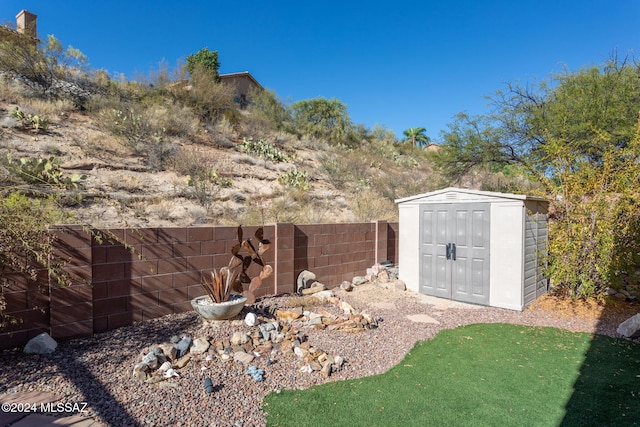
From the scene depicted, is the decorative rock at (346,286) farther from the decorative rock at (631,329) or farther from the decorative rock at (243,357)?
the decorative rock at (631,329)

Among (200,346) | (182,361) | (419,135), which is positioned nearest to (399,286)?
(200,346)

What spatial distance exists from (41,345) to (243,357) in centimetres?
210

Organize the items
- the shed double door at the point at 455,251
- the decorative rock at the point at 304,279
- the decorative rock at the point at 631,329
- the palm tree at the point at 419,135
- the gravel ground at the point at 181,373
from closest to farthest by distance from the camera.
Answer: the gravel ground at the point at 181,373 < the decorative rock at the point at 631,329 < the shed double door at the point at 455,251 < the decorative rock at the point at 304,279 < the palm tree at the point at 419,135

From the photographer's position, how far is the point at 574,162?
7.50 meters

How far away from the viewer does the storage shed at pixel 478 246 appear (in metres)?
6.64

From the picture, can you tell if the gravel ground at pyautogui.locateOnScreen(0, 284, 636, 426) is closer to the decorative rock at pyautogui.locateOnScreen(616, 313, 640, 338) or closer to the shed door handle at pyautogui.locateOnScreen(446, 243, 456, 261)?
the decorative rock at pyautogui.locateOnScreen(616, 313, 640, 338)

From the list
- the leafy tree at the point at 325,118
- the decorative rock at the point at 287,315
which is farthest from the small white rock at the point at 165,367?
the leafy tree at the point at 325,118

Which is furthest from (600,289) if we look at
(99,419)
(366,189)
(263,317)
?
(366,189)

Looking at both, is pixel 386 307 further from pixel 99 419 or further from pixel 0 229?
pixel 0 229

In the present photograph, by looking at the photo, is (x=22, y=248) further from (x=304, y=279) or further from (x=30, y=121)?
(x=30, y=121)

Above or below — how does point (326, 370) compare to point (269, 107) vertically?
below

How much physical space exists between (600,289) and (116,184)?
1167cm

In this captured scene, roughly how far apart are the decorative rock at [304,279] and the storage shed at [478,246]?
2.37m

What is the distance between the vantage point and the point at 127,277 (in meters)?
4.68
